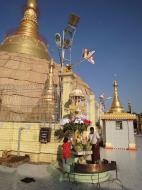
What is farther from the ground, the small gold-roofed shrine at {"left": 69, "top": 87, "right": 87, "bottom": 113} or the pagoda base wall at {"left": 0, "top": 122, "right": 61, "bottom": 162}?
the small gold-roofed shrine at {"left": 69, "top": 87, "right": 87, "bottom": 113}

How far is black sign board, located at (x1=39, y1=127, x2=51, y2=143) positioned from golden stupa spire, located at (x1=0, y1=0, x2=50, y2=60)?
19361mm

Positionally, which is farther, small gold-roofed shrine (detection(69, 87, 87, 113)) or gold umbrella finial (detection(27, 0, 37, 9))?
gold umbrella finial (detection(27, 0, 37, 9))

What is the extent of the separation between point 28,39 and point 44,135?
22110mm

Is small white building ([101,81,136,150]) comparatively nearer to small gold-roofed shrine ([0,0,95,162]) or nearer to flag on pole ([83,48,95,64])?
small gold-roofed shrine ([0,0,95,162])

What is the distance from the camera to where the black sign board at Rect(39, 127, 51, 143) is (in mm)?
9336

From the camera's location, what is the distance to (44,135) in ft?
30.9

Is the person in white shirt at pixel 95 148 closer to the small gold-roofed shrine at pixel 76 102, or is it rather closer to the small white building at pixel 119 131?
the small gold-roofed shrine at pixel 76 102

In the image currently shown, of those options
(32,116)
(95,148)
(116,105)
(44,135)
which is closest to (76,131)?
(95,148)

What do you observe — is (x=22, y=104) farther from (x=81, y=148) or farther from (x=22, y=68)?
(x=22, y=68)

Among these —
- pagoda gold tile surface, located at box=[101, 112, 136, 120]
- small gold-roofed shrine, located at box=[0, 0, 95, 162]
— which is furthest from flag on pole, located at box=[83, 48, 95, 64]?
pagoda gold tile surface, located at box=[101, 112, 136, 120]

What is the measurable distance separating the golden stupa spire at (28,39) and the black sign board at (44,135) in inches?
762

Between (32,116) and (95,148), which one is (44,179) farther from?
(32,116)

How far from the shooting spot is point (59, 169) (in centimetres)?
770

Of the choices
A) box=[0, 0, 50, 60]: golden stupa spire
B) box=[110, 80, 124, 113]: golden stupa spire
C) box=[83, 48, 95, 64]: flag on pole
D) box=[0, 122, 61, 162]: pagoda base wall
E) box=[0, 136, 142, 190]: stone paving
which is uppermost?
box=[0, 0, 50, 60]: golden stupa spire
